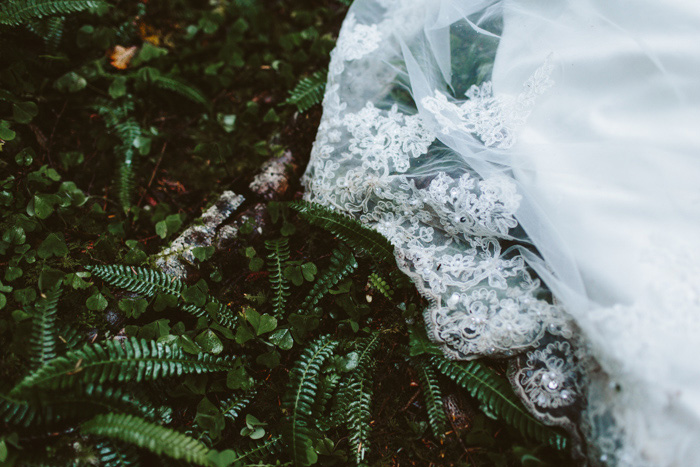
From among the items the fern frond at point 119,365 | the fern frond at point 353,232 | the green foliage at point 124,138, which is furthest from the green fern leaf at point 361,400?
the green foliage at point 124,138

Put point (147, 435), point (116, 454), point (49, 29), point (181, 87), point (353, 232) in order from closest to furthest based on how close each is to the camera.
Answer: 1. point (147, 435)
2. point (116, 454)
3. point (353, 232)
4. point (49, 29)
5. point (181, 87)

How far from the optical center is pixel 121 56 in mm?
2930

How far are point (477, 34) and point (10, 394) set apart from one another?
109 inches

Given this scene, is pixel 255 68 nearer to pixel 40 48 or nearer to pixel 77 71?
pixel 77 71

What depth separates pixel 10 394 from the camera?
66.1 inches

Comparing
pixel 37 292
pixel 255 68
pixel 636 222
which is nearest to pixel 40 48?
pixel 255 68

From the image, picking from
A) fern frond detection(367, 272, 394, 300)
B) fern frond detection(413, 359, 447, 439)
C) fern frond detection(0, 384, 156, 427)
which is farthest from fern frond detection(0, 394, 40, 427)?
fern frond detection(413, 359, 447, 439)

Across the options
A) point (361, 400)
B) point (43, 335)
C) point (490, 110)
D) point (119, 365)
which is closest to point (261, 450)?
point (361, 400)

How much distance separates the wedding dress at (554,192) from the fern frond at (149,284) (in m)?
0.82

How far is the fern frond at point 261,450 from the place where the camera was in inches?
75.9

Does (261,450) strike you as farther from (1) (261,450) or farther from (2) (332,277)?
(2) (332,277)

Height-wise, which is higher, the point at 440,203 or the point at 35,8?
the point at 35,8

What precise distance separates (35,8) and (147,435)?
2.61 m

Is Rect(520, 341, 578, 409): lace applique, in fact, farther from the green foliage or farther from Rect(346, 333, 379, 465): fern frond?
the green foliage
